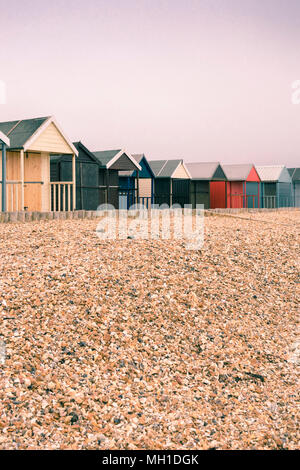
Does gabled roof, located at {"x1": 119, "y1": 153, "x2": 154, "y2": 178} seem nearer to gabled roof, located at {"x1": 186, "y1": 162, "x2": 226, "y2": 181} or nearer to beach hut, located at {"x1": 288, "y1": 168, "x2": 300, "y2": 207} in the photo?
gabled roof, located at {"x1": 186, "y1": 162, "x2": 226, "y2": 181}

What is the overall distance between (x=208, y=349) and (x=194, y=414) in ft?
4.53

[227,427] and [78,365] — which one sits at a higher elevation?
[78,365]

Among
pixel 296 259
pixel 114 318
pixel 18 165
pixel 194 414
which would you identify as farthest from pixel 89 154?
pixel 194 414

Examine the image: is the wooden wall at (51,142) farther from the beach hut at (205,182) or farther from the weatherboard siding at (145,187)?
the beach hut at (205,182)

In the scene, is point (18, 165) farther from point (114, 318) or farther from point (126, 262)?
point (114, 318)

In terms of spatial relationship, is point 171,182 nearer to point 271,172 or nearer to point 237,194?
point 237,194

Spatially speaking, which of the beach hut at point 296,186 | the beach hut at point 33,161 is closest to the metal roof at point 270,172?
the beach hut at point 296,186

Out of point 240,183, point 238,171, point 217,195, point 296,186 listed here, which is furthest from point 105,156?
point 296,186

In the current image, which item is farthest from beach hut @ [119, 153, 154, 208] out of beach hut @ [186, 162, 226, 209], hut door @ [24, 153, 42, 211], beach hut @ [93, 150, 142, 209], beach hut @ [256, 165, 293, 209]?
beach hut @ [256, 165, 293, 209]

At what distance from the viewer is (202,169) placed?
30.2 metres

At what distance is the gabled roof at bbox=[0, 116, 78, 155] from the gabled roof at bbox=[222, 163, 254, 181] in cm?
1637

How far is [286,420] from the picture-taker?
4781mm

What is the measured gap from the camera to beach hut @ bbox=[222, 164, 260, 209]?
32000 mm

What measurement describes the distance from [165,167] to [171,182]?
3.38 feet
